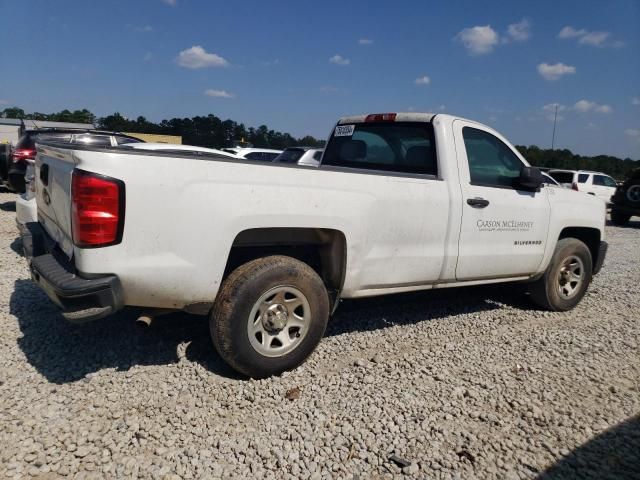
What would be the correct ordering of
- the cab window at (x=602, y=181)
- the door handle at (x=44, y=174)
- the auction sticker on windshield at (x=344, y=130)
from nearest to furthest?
1. the door handle at (x=44, y=174)
2. the auction sticker on windshield at (x=344, y=130)
3. the cab window at (x=602, y=181)

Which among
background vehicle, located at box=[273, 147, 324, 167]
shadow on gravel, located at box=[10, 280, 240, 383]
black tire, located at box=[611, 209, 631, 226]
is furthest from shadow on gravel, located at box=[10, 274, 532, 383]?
black tire, located at box=[611, 209, 631, 226]

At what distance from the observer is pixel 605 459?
2.48 meters

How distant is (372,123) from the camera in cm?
457

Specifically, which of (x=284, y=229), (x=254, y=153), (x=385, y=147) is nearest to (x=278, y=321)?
(x=284, y=229)

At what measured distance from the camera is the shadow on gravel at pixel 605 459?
2346 mm

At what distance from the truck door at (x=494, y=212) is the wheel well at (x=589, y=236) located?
30.4 inches

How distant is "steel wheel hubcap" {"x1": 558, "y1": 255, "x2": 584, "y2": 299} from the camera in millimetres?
4949

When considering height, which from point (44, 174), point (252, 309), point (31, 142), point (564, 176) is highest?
point (564, 176)

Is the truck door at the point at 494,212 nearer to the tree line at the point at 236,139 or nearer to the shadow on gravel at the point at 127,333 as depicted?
the shadow on gravel at the point at 127,333

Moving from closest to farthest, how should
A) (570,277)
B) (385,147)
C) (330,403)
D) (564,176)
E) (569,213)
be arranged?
(330,403) → (385,147) → (569,213) → (570,277) → (564,176)

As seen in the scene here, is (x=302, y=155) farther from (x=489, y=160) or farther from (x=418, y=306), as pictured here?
(x=489, y=160)

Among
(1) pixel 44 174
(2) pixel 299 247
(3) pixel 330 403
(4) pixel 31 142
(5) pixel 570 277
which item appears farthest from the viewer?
(4) pixel 31 142

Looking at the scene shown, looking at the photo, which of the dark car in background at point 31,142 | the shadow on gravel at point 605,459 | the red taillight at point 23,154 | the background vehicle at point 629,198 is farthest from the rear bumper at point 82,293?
the background vehicle at point 629,198

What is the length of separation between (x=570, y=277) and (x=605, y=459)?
9.52 ft
